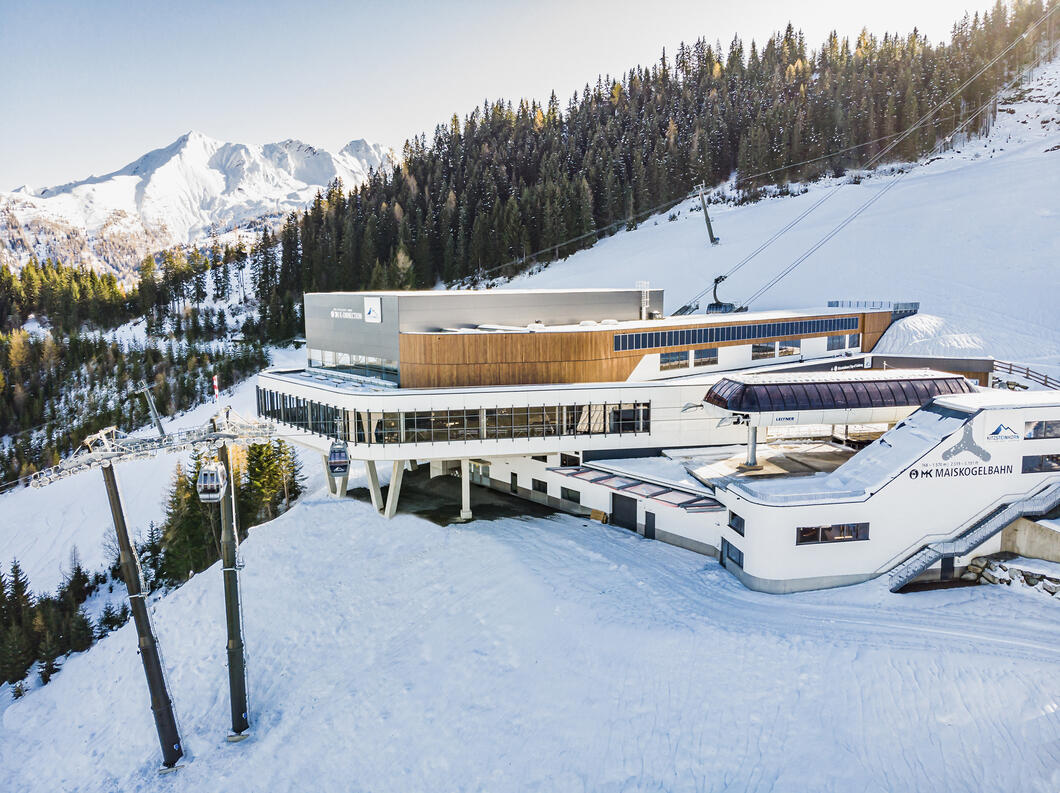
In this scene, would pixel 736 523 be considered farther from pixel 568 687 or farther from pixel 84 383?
pixel 84 383

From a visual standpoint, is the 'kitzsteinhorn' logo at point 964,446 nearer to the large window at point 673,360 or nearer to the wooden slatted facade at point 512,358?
the large window at point 673,360

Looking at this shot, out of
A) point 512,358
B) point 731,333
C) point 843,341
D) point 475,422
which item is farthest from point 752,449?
point 843,341

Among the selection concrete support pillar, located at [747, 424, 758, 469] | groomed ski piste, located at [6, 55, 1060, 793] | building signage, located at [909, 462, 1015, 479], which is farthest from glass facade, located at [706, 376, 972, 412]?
groomed ski piste, located at [6, 55, 1060, 793]

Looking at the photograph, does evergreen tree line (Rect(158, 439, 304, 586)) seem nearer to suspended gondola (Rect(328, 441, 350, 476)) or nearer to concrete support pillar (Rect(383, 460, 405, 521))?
concrete support pillar (Rect(383, 460, 405, 521))

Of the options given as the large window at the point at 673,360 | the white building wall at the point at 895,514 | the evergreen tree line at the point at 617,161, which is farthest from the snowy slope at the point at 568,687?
the evergreen tree line at the point at 617,161

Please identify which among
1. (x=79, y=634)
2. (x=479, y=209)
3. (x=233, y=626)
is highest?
(x=479, y=209)

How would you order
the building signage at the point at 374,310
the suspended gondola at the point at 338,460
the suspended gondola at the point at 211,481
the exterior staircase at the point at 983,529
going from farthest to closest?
the building signage at the point at 374,310
the exterior staircase at the point at 983,529
the suspended gondola at the point at 338,460
the suspended gondola at the point at 211,481

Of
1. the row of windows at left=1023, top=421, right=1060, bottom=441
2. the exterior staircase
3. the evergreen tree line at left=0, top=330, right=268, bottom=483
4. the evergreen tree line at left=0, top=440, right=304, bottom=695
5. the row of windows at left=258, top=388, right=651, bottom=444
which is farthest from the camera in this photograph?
the evergreen tree line at left=0, top=330, right=268, bottom=483
